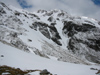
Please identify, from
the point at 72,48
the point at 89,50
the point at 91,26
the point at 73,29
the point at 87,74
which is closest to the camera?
the point at 87,74

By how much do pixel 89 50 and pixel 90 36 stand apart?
59.4 feet

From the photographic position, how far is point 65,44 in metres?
101

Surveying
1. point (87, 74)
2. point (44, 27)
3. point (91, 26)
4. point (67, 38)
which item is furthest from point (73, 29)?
point (87, 74)

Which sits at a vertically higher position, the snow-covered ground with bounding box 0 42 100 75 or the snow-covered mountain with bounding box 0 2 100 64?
the snow-covered mountain with bounding box 0 2 100 64

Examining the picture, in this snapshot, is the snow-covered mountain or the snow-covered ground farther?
the snow-covered mountain

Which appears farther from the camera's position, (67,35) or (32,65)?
(67,35)

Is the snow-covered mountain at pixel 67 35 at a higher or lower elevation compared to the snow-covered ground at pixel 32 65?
higher

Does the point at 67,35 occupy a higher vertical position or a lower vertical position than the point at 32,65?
higher

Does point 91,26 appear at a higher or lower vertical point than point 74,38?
higher

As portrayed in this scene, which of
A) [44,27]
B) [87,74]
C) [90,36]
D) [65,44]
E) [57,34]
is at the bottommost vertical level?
[87,74]

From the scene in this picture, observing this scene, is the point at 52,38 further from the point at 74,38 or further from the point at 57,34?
the point at 74,38

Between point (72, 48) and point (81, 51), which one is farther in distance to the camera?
point (72, 48)

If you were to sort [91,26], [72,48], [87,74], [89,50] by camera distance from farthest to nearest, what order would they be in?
[91,26]
[72,48]
[89,50]
[87,74]

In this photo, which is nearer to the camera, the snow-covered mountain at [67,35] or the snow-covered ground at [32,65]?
the snow-covered ground at [32,65]
